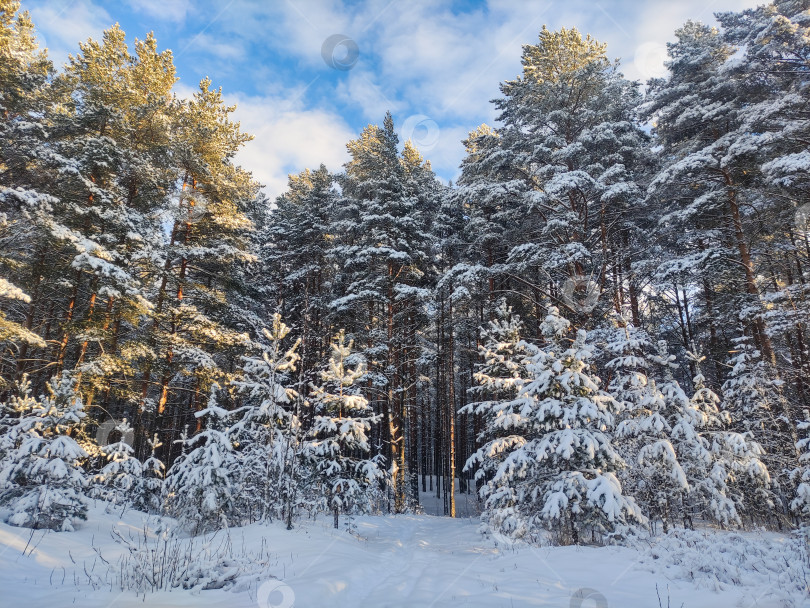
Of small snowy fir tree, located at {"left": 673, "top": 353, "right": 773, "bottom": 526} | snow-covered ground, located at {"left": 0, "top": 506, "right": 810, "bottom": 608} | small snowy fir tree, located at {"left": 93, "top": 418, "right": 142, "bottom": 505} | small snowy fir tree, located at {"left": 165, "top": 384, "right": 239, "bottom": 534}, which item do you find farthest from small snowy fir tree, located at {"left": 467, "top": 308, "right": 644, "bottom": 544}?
small snowy fir tree, located at {"left": 93, "top": 418, "right": 142, "bottom": 505}

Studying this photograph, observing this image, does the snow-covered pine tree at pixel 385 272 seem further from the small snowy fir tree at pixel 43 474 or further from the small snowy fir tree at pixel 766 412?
the small snowy fir tree at pixel 766 412

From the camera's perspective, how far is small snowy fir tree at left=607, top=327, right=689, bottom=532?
895 centimetres

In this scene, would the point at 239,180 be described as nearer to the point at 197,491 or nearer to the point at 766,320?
the point at 197,491

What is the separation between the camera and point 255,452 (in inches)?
414

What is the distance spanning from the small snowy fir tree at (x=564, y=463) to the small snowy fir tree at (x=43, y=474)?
8.74 metres

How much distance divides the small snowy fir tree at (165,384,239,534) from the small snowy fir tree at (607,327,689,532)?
9.33m

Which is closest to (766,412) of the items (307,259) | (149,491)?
(149,491)

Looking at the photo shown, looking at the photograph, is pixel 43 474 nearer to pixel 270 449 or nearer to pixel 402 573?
pixel 270 449

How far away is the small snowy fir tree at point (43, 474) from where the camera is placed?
7238 millimetres

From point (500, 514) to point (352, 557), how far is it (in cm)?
A: 402

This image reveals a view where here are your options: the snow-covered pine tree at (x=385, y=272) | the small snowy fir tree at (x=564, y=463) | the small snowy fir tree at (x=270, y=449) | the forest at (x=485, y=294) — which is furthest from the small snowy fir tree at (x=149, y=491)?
the small snowy fir tree at (x=564, y=463)

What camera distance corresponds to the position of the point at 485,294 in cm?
2039

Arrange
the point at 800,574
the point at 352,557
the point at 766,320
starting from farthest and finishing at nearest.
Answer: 1. the point at 766,320
2. the point at 352,557
3. the point at 800,574

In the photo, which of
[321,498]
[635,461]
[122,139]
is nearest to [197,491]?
[321,498]
